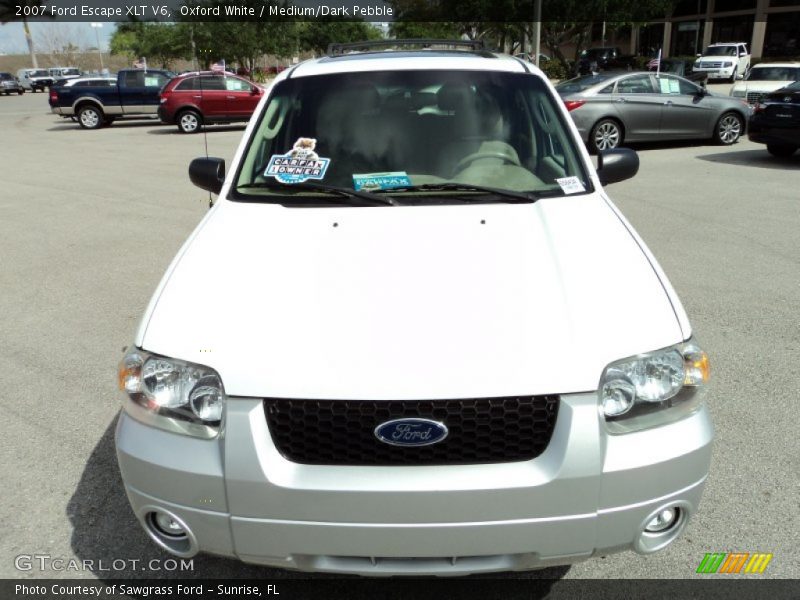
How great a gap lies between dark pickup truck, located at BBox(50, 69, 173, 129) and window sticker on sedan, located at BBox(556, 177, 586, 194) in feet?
70.4

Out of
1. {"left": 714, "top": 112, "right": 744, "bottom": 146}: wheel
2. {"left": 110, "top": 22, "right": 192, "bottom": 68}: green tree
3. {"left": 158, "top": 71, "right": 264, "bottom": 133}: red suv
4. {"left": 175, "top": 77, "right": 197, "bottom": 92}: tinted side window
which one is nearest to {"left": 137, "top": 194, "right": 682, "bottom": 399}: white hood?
{"left": 714, "top": 112, "right": 744, "bottom": 146}: wheel

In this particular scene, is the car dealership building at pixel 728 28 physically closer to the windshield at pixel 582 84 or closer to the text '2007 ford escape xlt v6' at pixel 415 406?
the windshield at pixel 582 84

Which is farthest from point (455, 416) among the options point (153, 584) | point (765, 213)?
point (765, 213)

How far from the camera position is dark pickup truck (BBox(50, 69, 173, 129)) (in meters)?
21.3

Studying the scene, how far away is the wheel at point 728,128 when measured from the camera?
1421 cm

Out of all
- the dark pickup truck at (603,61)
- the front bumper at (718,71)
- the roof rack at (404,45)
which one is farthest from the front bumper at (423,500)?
the dark pickup truck at (603,61)

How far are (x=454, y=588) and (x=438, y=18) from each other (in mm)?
40105

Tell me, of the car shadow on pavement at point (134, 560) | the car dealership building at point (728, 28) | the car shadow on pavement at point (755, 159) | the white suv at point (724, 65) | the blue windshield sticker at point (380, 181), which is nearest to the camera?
the car shadow on pavement at point (134, 560)

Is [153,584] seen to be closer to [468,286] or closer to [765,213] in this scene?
[468,286]

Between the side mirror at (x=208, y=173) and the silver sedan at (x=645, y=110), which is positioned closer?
the side mirror at (x=208, y=173)

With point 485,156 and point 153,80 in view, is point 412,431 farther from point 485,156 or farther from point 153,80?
point 153,80

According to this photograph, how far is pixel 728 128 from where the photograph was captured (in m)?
14.3

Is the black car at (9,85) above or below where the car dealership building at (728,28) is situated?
below

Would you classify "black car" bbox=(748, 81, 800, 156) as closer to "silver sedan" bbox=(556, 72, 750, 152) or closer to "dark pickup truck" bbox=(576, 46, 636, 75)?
"silver sedan" bbox=(556, 72, 750, 152)
